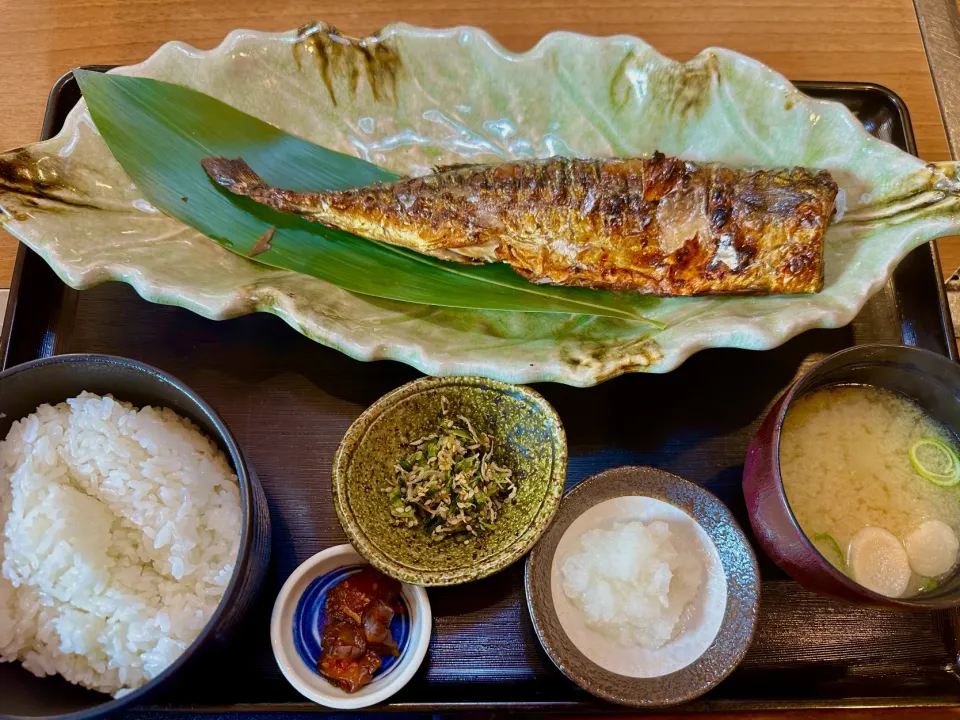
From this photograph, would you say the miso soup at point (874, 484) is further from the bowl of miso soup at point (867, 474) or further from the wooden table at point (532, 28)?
the wooden table at point (532, 28)

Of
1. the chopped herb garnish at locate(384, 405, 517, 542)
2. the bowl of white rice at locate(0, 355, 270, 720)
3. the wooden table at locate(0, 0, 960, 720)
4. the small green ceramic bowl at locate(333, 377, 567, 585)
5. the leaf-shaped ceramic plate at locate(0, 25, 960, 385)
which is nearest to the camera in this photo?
the bowl of white rice at locate(0, 355, 270, 720)

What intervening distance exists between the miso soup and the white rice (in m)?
1.41

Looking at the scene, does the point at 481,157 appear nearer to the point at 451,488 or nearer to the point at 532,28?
the point at 532,28

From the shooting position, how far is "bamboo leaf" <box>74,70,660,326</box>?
1.92 meters

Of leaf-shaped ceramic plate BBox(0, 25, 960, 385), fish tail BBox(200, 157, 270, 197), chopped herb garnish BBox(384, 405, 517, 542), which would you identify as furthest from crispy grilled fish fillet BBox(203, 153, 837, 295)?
chopped herb garnish BBox(384, 405, 517, 542)

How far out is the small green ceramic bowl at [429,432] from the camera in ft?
4.87

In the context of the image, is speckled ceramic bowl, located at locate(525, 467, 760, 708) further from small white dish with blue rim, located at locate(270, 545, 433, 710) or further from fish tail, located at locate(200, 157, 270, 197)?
fish tail, located at locate(200, 157, 270, 197)

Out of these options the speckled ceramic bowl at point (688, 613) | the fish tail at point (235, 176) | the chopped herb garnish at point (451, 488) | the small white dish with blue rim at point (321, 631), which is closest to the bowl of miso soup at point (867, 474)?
the speckled ceramic bowl at point (688, 613)

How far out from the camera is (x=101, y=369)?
1534 mm

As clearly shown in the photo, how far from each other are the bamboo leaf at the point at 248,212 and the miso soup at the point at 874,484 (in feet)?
1.90

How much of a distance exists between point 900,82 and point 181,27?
2731mm

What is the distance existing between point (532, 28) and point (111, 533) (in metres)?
2.29

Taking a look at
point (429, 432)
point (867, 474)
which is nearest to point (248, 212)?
point (429, 432)

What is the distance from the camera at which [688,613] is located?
60.4 inches
